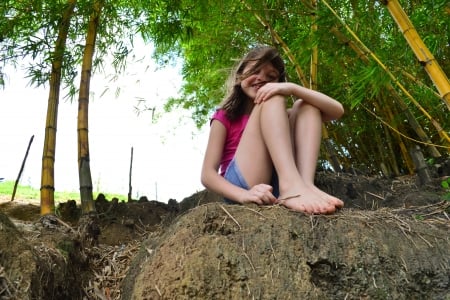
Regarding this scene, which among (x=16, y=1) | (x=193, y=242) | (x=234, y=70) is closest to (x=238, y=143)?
(x=234, y=70)

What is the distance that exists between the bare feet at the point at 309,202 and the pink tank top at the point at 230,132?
0.46 m

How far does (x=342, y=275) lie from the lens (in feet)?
4.92

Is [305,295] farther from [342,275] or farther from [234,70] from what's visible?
[234,70]

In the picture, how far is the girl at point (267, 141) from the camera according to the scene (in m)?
1.74

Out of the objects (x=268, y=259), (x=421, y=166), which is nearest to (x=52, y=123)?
(x=268, y=259)

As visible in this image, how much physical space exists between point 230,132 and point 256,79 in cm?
23

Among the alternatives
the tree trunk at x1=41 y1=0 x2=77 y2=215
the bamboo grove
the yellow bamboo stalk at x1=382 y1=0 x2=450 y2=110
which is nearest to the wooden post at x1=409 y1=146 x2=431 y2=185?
the bamboo grove

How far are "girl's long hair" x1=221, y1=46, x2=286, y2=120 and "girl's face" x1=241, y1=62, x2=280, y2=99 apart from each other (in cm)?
1

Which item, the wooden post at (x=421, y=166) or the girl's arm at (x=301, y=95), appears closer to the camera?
the girl's arm at (x=301, y=95)

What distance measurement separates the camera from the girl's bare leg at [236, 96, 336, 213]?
1693 mm

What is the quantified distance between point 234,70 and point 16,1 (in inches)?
78.8

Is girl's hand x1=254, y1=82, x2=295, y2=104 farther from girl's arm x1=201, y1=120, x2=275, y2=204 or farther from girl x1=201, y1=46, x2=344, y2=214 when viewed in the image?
girl's arm x1=201, y1=120, x2=275, y2=204

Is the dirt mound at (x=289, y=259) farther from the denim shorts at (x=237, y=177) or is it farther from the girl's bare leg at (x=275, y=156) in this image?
the denim shorts at (x=237, y=177)

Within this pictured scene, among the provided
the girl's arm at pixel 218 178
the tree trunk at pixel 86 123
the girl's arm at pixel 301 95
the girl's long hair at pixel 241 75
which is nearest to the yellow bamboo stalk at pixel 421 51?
the girl's arm at pixel 301 95
